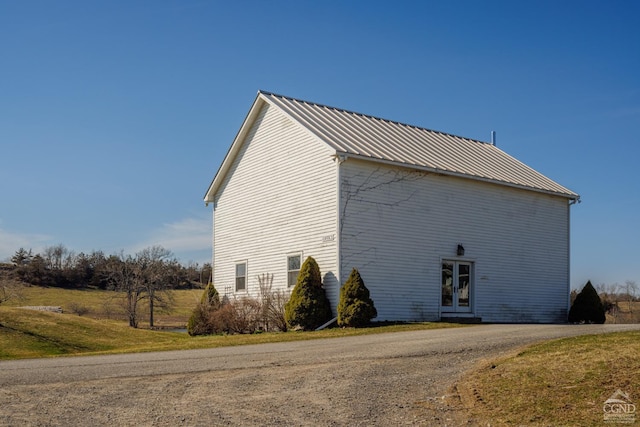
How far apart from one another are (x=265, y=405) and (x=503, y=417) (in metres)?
2.93

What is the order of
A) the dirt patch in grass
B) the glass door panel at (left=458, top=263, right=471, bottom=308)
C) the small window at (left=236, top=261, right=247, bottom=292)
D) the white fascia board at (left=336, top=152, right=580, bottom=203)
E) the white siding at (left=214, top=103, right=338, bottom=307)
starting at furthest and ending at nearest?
the small window at (left=236, top=261, right=247, bottom=292) → the glass door panel at (left=458, top=263, right=471, bottom=308) → the white siding at (left=214, top=103, right=338, bottom=307) → the white fascia board at (left=336, top=152, right=580, bottom=203) → the dirt patch in grass

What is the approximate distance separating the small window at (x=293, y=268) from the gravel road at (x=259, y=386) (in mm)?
7891

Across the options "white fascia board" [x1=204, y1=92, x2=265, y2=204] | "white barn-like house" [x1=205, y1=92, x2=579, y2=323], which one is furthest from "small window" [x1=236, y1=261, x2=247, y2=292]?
"white fascia board" [x1=204, y1=92, x2=265, y2=204]

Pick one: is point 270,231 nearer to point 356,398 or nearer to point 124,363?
point 124,363

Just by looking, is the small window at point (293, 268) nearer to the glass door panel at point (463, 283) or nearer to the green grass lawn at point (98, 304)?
the glass door panel at point (463, 283)

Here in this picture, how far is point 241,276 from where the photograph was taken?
26562 millimetres

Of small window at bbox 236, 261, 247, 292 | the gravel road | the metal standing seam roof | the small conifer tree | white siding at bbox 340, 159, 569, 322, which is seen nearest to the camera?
the gravel road

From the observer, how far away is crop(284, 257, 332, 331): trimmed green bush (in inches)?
826

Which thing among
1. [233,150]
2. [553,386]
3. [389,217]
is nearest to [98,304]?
[233,150]

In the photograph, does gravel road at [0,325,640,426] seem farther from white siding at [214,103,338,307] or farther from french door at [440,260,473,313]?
french door at [440,260,473,313]

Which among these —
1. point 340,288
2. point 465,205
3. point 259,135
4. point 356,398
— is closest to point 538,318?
point 465,205

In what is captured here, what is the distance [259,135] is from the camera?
85.4 feet

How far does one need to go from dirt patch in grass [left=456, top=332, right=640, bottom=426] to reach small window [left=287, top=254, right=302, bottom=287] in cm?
1268

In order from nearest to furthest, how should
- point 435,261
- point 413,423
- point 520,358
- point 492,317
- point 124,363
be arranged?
point 413,423 → point 520,358 → point 124,363 → point 435,261 → point 492,317
